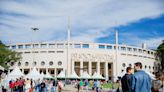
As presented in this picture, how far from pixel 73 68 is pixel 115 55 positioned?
13740mm

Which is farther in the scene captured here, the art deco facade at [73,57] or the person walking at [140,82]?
the art deco facade at [73,57]

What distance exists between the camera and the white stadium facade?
94.1 meters

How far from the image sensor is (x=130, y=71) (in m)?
8.09

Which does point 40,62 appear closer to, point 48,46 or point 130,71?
point 48,46

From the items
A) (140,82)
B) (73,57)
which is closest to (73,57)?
(73,57)

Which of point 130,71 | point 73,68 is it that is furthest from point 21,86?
point 73,68

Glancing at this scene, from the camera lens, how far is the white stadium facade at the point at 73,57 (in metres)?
94.1

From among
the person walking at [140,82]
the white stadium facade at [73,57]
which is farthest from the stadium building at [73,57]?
the person walking at [140,82]

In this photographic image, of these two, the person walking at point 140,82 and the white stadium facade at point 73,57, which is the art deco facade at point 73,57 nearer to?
the white stadium facade at point 73,57

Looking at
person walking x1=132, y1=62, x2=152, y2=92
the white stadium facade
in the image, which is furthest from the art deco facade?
person walking x1=132, y1=62, x2=152, y2=92

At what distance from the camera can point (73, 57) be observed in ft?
309

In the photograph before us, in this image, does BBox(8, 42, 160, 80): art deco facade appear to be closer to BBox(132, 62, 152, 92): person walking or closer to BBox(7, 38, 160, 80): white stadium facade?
BBox(7, 38, 160, 80): white stadium facade

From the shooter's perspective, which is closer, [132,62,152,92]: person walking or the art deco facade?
[132,62,152,92]: person walking

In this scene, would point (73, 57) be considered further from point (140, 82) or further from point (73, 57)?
point (140, 82)
